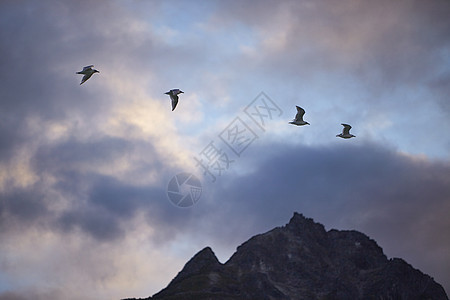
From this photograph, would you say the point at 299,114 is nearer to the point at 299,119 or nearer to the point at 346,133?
the point at 299,119

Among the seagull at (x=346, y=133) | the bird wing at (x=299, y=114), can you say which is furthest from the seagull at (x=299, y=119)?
the seagull at (x=346, y=133)

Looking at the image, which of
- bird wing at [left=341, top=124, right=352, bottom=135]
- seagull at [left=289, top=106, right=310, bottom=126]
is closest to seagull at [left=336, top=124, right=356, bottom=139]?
bird wing at [left=341, top=124, right=352, bottom=135]

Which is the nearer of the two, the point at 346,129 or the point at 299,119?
the point at 299,119

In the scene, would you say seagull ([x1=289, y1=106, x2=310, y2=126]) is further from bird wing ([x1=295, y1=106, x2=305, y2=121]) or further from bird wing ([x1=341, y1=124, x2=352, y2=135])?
bird wing ([x1=341, y1=124, x2=352, y2=135])

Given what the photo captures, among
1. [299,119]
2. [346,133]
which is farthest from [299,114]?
[346,133]

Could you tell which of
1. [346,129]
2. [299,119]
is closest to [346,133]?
[346,129]

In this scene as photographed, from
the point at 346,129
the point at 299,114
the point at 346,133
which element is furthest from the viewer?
the point at 346,129

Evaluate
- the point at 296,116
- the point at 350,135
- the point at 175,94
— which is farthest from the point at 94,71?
the point at 350,135

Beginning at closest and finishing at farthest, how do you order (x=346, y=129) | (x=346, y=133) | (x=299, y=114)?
(x=299, y=114) → (x=346, y=133) → (x=346, y=129)

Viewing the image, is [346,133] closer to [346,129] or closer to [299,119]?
[346,129]

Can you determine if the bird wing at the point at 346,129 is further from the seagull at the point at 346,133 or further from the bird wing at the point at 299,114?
the bird wing at the point at 299,114

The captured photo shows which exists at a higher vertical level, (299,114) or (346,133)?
(346,133)

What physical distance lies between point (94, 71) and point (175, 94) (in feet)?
42.2

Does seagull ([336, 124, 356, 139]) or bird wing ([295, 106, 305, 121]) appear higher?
seagull ([336, 124, 356, 139])
